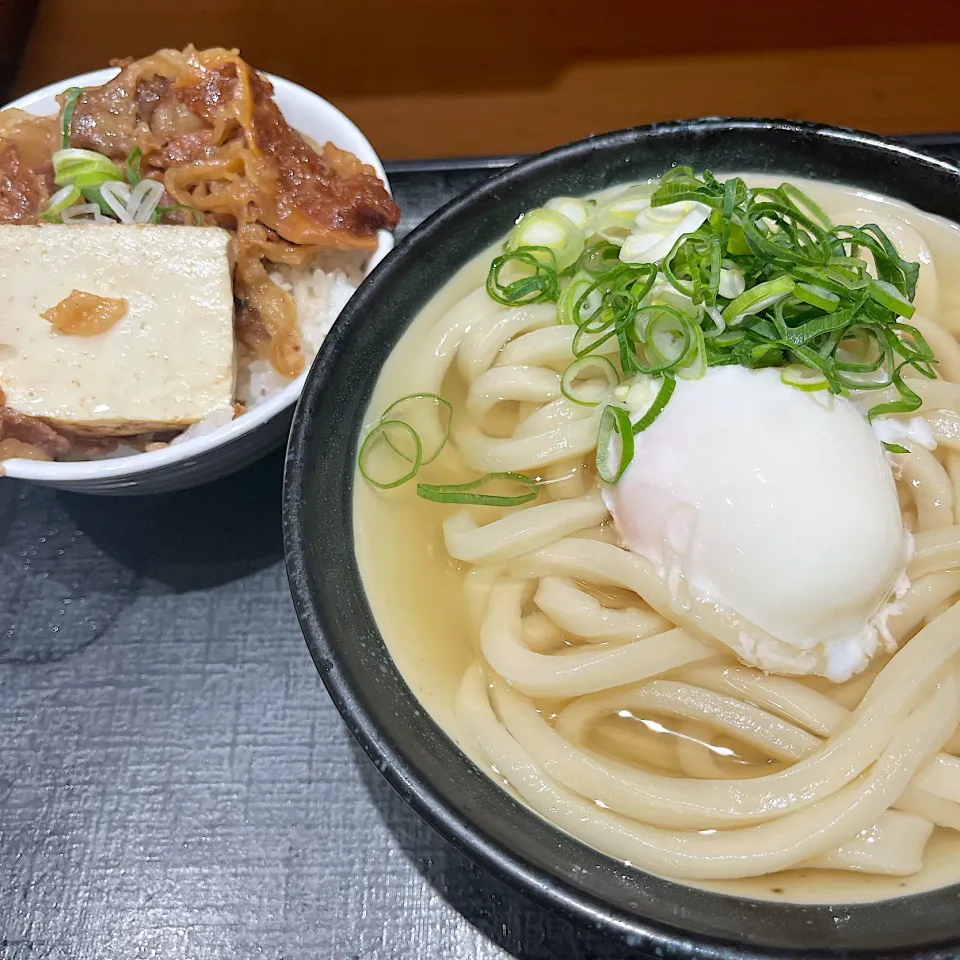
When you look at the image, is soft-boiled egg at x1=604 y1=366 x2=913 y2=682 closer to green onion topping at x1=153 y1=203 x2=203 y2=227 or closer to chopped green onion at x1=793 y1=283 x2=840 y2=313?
chopped green onion at x1=793 y1=283 x2=840 y2=313

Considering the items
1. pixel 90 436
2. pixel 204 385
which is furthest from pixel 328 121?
pixel 90 436

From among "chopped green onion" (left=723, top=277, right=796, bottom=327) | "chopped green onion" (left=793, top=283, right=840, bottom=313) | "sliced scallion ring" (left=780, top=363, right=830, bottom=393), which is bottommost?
"sliced scallion ring" (left=780, top=363, right=830, bottom=393)

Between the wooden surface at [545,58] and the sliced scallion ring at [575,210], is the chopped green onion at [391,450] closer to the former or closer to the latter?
the sliced scallion ring at [575,210]

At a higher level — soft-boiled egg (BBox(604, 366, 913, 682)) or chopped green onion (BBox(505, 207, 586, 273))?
Answer: chopped green onion (BBox(505, 207, 586, 273))

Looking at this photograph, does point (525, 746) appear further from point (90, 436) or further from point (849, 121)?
point (849, 121)

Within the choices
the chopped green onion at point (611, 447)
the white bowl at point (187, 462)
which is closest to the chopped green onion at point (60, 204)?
the white bowl at point (187, 462)

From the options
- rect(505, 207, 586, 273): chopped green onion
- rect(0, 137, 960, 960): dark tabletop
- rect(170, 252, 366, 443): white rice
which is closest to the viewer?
rect(0, 137, 960, 960): dark tabletop

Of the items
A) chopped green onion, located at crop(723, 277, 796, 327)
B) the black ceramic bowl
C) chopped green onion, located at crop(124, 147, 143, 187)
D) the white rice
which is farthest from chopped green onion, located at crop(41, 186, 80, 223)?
chopped green onion, located at crop(723, 277, 796, 327)
